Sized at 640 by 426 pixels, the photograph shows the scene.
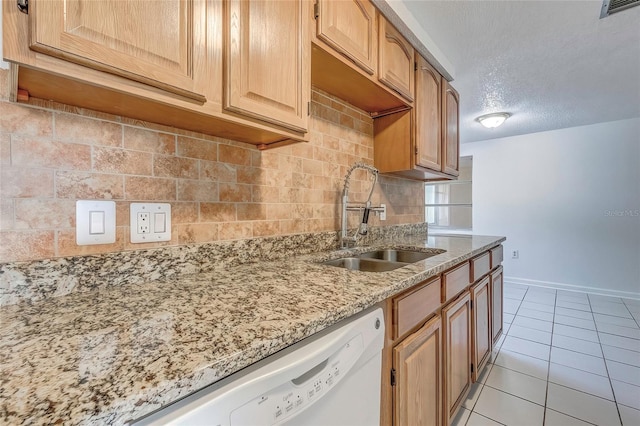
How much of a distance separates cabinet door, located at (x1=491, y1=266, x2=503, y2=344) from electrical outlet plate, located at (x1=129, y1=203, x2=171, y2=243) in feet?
6.54

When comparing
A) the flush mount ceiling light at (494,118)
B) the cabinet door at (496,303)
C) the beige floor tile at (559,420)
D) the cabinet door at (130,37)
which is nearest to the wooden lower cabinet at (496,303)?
the cabinet door at (496,303)

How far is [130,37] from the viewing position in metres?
0.65

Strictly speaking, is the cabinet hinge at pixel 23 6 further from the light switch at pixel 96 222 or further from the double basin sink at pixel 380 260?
the double basin sink at pixel 380 260

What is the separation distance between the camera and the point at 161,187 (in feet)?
3.17

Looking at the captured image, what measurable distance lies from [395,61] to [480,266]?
4.22 ft

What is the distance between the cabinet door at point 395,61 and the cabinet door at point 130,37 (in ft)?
3.25

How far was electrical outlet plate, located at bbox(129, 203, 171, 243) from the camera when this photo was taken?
0.90 m

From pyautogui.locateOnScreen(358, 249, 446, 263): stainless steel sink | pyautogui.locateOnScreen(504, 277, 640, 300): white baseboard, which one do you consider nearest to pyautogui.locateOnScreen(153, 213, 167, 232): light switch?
pyautogui.locateOnScreen(358, 249, 446, 263): stainless steel sink

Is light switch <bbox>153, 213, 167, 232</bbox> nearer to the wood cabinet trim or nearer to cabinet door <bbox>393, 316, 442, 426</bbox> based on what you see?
cabinet door <bbox>393, 316, 442, 426</bbox>

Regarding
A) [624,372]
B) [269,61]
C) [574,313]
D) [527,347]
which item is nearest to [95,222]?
[269,61]

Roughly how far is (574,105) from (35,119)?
4.20m

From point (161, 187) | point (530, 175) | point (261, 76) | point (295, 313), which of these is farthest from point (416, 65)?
point (530, 175)

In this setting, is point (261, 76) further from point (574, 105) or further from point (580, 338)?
point (574, 105)

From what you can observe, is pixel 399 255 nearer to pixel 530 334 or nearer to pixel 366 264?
pixel 366 264
